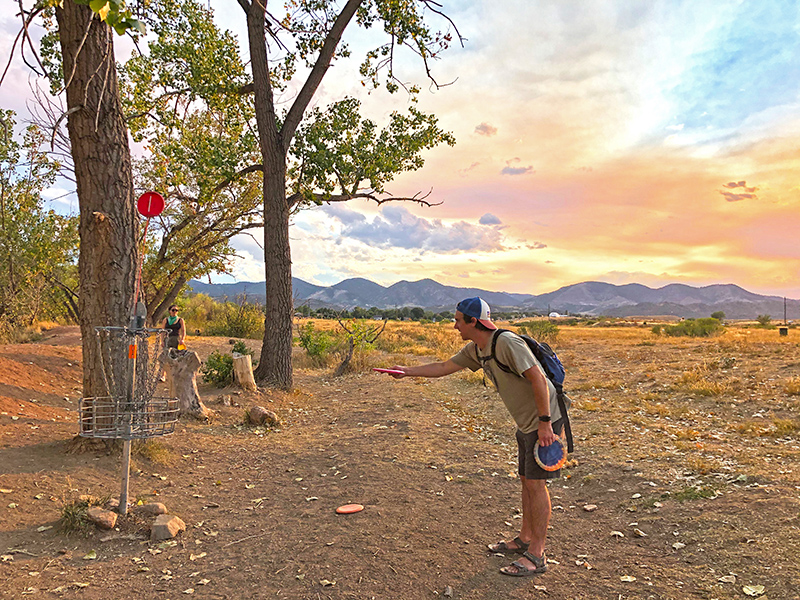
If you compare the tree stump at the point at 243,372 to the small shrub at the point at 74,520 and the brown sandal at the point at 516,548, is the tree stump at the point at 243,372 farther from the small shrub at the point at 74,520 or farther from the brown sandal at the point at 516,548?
the brown sandal at the point at 516,548

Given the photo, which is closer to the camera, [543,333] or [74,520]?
[74,520]

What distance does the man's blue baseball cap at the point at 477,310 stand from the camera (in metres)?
4.19

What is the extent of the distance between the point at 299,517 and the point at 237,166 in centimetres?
1003

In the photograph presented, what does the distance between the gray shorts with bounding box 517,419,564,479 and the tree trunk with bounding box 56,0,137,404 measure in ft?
15.8

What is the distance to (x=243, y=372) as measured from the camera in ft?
36.1

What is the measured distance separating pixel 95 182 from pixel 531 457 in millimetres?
5701

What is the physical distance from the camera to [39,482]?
5.36 meters

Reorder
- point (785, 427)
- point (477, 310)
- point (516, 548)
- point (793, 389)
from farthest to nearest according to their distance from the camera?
point (793, 389) → point (785, 427) → point (516, 548) → point (477, 310)

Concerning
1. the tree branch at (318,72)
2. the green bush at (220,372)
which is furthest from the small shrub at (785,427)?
the tree branch at (318,72)

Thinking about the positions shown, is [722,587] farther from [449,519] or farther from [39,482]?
[39,482]

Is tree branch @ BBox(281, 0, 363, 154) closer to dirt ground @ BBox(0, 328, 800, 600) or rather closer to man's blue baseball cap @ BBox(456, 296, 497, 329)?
dirt ground @ BBox(0, 328, 800, 600)

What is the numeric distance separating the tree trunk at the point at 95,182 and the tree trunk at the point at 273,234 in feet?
18.0

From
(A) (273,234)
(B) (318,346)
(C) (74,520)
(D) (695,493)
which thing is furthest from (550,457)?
(B) (318,346)

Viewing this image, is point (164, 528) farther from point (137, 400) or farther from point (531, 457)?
point (531, 457)
